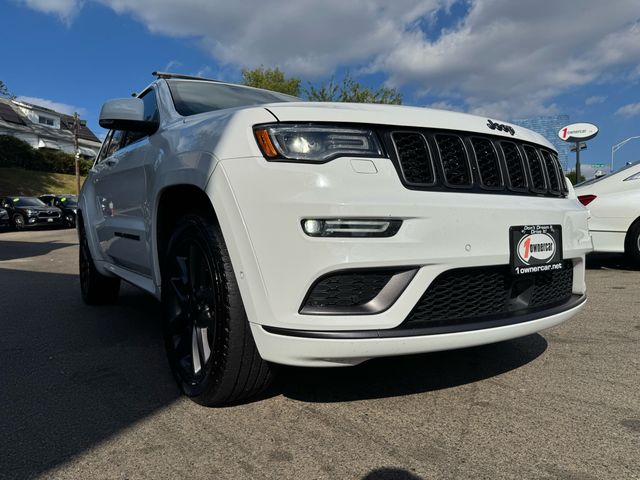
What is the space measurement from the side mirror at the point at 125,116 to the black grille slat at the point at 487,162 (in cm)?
181

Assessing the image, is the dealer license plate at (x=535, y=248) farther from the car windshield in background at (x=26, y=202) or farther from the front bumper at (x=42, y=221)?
the car windshield in background at (x=26, y=202)

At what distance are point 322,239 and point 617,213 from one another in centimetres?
568

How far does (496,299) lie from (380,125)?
89 cm

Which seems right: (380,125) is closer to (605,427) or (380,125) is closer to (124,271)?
(605,427)

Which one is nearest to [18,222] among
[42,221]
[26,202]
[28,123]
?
[42,221]

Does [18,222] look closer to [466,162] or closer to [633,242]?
[633,242]

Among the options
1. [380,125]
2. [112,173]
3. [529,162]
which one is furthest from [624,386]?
[112,173]

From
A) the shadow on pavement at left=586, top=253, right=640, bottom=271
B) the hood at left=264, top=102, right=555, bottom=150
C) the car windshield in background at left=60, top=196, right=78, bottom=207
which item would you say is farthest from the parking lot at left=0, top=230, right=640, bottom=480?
the car windshield in background at left=60, top=196, right=78, bottom=207

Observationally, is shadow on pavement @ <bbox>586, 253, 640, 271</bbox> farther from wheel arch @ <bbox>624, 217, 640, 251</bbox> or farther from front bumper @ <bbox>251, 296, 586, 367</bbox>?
front bumper @ <bbox>251, 296, 586, 367</bbox>

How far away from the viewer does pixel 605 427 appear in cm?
213

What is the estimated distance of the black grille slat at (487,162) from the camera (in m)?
2.30

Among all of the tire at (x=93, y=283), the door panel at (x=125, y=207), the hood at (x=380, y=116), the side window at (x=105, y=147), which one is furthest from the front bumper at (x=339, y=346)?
the side window at (x=105, y=147)

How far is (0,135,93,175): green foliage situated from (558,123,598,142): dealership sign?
105 ft

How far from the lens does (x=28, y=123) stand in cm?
5012
